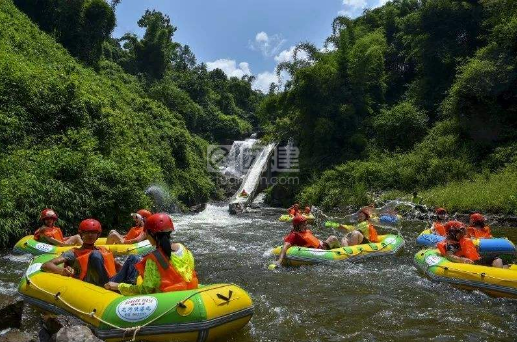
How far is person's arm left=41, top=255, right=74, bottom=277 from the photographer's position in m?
5.18

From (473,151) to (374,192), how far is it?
4.55 metres

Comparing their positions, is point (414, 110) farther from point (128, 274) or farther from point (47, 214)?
point (128, 274)

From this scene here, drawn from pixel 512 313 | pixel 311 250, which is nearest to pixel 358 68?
pixel 311 250

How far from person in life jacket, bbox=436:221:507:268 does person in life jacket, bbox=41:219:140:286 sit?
480 centimetres

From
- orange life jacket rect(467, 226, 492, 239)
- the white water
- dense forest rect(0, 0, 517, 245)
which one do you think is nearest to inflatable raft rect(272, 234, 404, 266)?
orange life jacket rect(467, 226, 492, 239)

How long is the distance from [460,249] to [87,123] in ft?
41.1

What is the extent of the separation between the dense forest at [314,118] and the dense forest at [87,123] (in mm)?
55

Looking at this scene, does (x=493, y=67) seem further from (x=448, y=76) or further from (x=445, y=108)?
(x=448, y=76)

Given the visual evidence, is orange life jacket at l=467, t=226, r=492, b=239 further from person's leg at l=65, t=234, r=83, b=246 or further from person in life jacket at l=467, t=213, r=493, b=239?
person's leg at l=65, t=234, r=83, b=246

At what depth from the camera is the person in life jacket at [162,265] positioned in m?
4.14

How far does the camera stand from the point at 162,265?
4.27m

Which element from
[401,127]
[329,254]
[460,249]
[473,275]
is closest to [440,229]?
[460,249]

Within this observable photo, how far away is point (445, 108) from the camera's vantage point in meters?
21.4

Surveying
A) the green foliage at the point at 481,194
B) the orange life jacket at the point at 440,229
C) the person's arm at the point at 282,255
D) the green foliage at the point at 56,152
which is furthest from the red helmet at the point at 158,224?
the green foliage at the point at 481,194
